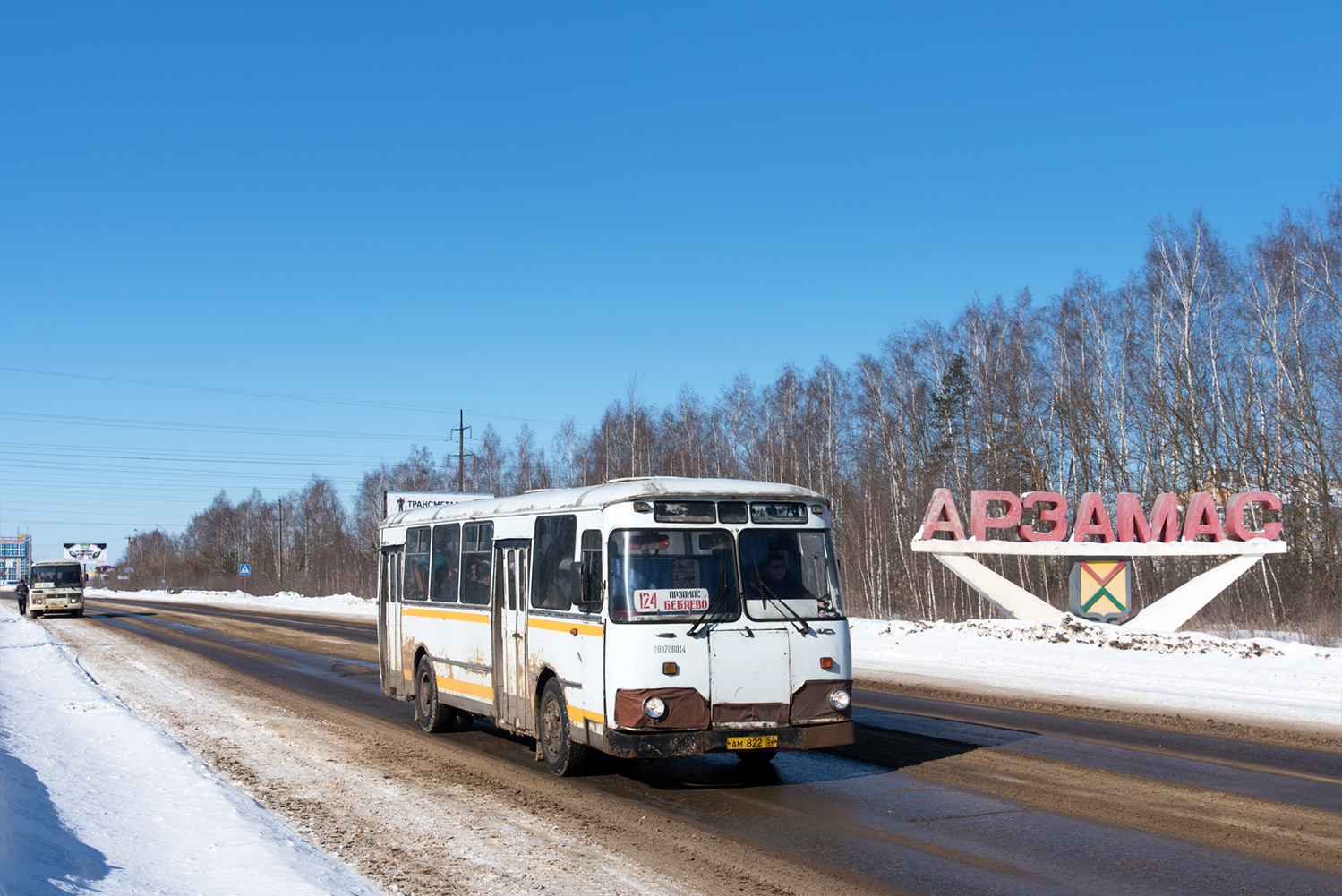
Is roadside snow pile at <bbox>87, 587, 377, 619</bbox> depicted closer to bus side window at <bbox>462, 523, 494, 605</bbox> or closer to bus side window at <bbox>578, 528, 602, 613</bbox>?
bus side window at <bbox>462, 523, 494, 605</bbox>

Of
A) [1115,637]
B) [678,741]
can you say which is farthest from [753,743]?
[1115,637]

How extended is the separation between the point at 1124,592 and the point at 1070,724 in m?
15.9

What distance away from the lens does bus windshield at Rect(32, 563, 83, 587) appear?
48.8m

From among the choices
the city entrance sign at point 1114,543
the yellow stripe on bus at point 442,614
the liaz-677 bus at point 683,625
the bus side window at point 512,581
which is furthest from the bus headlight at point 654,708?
the city entrance sign at point 1114,543

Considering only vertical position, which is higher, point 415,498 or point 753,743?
point 415,498

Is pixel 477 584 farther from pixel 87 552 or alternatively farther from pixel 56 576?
pixel 87 552

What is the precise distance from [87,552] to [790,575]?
511 feet

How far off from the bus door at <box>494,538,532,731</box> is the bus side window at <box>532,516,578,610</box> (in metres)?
0.29

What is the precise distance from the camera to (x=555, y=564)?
10562 millimetres

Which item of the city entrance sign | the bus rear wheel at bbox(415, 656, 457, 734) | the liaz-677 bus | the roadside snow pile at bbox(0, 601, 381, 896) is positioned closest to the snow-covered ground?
the city entrance sign

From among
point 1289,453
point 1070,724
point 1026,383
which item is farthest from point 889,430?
point 1070,724

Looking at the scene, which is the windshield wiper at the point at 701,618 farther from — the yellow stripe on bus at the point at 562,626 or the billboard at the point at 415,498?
the billboard at the point at 415,498

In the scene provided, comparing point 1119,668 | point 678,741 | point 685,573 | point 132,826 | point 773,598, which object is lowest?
point 1119,668

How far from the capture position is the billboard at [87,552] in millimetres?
142500
